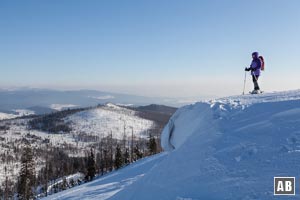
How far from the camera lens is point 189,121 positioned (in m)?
17.5

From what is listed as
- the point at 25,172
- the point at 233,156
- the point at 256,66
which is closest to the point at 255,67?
the point at 256,66

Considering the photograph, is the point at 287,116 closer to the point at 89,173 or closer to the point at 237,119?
the point at 237,119

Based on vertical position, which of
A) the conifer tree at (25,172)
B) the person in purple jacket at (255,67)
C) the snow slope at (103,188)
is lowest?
the conifer tree at (25,172)

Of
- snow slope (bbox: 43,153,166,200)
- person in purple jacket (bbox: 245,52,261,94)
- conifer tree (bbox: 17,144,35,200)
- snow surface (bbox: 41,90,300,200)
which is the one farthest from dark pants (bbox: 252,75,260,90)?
conifer tree (bbox: 17,144,35,200)

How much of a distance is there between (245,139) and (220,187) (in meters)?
2.62

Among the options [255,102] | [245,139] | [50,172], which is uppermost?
[255,102]

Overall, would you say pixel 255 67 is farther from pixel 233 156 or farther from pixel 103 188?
pixel 103 188

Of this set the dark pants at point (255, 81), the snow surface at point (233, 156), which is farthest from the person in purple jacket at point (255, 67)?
the snow surface at point (233, 156)

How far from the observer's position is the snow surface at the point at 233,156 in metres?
10.7

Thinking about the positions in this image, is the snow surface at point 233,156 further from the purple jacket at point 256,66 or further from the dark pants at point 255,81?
the purple jacket at point 256,66

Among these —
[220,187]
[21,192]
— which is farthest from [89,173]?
[220,187]

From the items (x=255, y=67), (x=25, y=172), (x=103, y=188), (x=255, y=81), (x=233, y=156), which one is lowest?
(x=25, y=172)

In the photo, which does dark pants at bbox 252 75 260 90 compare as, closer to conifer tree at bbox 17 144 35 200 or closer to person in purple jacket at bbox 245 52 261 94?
person in purple jacket at bbox 245 52 261 94

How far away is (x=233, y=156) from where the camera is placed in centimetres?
1198
